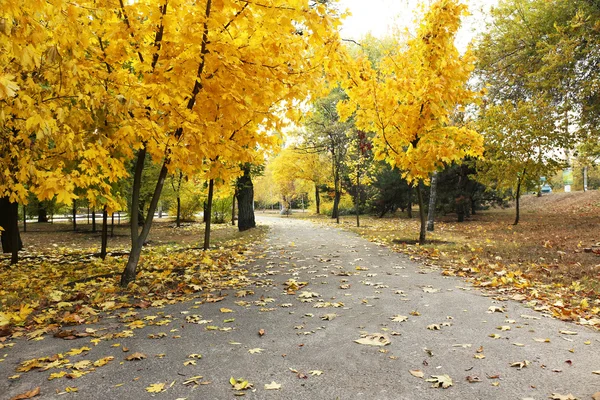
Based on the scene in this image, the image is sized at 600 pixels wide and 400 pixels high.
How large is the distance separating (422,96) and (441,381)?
25.4 ft

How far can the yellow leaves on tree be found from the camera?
29.9ft

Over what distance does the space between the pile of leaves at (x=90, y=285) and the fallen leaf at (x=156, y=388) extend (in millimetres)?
2025

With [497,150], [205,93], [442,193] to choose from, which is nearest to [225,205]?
[442,193]

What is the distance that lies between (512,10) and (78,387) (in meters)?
15.1

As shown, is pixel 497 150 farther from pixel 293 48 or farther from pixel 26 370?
pixel 26 370

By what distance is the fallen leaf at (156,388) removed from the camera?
9.25 feet

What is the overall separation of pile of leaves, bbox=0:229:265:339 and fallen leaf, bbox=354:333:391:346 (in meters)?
2.93


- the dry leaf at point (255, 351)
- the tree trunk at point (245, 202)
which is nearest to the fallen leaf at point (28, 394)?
the dry leaf at point (255, 351)

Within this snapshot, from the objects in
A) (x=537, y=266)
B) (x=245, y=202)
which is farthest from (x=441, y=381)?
(x=245, y=202)

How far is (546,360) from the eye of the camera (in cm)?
327

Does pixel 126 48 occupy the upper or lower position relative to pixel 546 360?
upper

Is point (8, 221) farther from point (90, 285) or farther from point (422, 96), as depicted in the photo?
point (422, 96)

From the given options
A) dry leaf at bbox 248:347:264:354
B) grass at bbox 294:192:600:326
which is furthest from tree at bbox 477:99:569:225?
dry leaf at bbox 248:347:264:354

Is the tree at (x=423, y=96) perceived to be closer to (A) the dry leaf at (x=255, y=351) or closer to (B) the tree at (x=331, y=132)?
(A) the dry leaf at (x=255, y=351)
